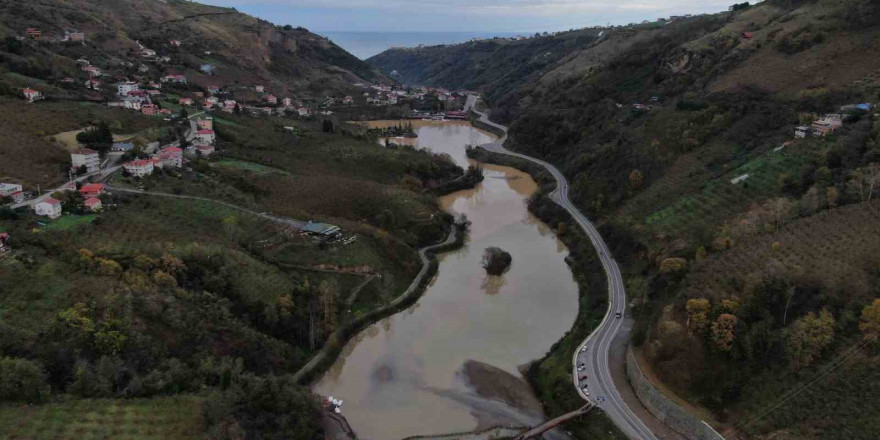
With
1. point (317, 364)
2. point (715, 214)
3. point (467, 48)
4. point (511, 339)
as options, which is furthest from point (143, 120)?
point (467, 48)

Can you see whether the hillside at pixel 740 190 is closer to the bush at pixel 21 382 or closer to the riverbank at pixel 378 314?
the riverbank at pixel 378 314

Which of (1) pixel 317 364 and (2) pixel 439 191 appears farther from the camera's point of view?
(2) pixel 439 191

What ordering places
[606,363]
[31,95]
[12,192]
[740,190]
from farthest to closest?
[31,95] → [740,190] → [12,192] → [606,363]

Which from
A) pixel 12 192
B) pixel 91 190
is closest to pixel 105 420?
pixel 91 190

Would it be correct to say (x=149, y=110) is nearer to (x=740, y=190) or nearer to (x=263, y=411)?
(x=263, y=411)

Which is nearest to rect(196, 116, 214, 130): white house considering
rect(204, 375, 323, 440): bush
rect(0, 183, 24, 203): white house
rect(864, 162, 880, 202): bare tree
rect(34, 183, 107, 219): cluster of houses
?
rect(34, 183, 107, 219): cluster of houses

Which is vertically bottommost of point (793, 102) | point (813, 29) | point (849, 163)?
point (849, 163)

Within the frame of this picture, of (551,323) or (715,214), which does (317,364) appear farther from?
(715,214)

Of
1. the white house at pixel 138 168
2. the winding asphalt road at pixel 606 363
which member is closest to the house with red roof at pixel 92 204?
the white house at pixel 138 168
